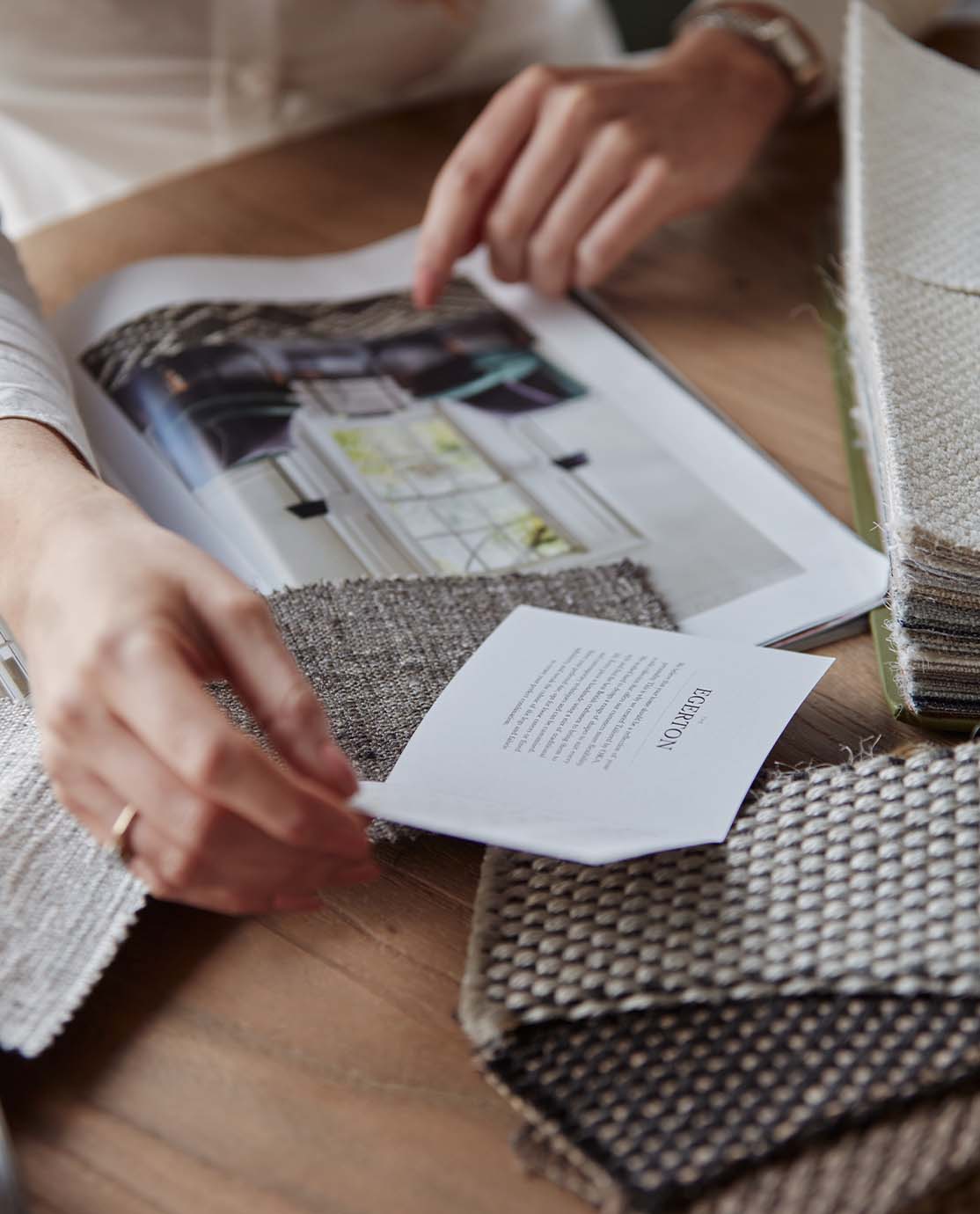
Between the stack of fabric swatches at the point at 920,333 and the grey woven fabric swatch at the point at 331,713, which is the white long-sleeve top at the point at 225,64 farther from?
the grey woven fabric swatch at the point at 331,713

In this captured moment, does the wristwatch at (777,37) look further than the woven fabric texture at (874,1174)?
Yes

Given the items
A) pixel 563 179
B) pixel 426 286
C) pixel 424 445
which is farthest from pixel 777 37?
pixel 424 445

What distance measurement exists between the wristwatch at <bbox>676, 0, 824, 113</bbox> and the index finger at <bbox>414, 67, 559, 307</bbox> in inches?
7.4

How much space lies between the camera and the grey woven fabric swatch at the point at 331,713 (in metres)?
0.36

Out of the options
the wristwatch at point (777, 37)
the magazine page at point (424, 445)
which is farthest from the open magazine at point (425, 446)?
the wristwatch at point (777, 37)

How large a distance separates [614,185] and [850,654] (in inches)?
14.8

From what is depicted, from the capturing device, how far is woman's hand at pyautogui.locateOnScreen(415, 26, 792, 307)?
2.33 ft

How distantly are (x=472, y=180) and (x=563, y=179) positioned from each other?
0.06 meters

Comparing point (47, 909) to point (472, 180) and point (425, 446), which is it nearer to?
point (425, 446)

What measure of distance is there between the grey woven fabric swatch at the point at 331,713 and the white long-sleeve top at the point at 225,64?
573 mm

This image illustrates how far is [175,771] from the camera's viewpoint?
335 millimetres

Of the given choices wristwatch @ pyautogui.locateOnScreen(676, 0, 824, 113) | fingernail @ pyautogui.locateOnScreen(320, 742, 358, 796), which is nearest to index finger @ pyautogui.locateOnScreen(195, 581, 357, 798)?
fingernail @ pyautogui.locateOnScreen(320, 742, 358, 796)

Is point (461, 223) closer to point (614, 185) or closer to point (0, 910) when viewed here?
point (614, 185)

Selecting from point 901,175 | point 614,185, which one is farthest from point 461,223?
point 901,175
